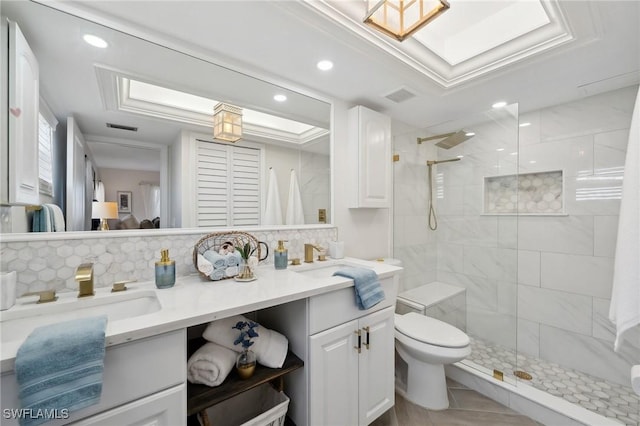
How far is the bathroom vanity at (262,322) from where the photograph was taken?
2.43ft

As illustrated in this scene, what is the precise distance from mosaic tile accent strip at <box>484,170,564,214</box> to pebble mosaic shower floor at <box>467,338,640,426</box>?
47.6 inches

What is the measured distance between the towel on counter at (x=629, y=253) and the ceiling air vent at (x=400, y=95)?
3.74ft

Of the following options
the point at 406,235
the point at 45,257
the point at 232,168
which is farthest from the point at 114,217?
the point at 406,235

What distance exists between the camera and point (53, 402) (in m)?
0.62

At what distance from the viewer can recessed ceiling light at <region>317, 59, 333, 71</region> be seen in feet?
5.00

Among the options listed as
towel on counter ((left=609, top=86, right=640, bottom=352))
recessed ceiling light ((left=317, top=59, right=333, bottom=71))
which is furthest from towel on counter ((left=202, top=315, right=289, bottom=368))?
recessed ceiling light ((left=317, top=59, right=333, bottom=71))

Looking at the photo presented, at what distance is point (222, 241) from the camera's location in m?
1.47

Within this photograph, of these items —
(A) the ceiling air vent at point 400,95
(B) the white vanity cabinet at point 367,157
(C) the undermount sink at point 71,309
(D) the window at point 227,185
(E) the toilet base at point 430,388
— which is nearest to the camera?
(C) the undermount sink at point 71,309

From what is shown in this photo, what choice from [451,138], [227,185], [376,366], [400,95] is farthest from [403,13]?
[376,366]

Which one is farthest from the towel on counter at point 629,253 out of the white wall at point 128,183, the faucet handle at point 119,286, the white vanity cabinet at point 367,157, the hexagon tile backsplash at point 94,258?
the white wall at point 128,183

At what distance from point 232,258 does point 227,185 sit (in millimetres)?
445

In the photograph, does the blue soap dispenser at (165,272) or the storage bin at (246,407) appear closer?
the blue soap dispenser at (165,272)

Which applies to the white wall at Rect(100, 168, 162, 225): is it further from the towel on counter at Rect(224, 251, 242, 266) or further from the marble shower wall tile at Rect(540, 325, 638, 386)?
the marble shower wall tile at Rect(540, 325, 638, 386)

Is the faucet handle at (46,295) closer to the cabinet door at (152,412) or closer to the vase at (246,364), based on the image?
the cabinet door at (152,412)
